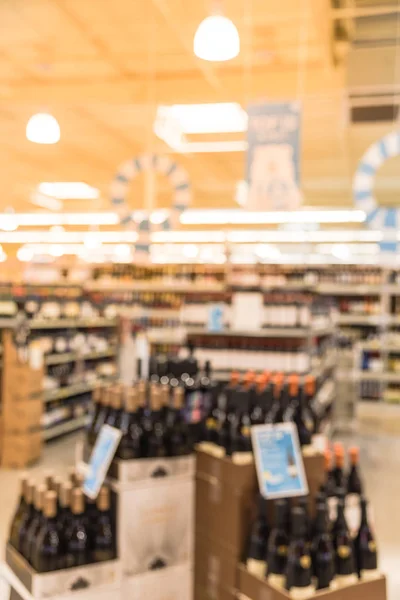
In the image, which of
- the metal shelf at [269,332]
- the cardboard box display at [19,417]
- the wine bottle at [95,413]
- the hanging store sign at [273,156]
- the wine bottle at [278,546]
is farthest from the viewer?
the cardboard box display at [19,417]

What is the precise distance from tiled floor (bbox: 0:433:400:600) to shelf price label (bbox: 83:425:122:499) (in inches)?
48.1

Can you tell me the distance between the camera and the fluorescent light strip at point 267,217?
1245 cm

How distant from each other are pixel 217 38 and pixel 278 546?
2954 millimetres

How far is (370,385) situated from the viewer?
473 inches

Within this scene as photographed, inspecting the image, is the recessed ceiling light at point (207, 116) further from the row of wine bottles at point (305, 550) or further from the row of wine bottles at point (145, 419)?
the row of wine bottles at point (305, 550)

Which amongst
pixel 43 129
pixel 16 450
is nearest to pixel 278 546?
pixel 43 129

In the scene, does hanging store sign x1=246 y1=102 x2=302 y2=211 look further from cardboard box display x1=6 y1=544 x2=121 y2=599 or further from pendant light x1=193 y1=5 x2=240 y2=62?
cardboard box display x1=6 y1=544 x2=121 y2=599

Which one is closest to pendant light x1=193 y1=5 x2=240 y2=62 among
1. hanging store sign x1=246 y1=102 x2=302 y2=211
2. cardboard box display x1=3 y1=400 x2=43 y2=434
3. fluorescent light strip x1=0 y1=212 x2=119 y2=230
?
hanging store sign x1=246 y1=102 x2=302 y2=211

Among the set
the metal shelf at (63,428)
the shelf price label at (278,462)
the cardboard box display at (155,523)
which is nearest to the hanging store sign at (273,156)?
the shelf price label at (278,462)

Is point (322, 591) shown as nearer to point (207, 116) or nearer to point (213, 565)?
point (213, 565)

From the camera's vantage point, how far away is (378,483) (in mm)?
6715

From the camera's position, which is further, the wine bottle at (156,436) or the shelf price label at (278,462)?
the wine bottle at (156,436)

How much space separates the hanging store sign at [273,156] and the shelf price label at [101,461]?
321 centimetres

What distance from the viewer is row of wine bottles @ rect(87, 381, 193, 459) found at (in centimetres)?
310
